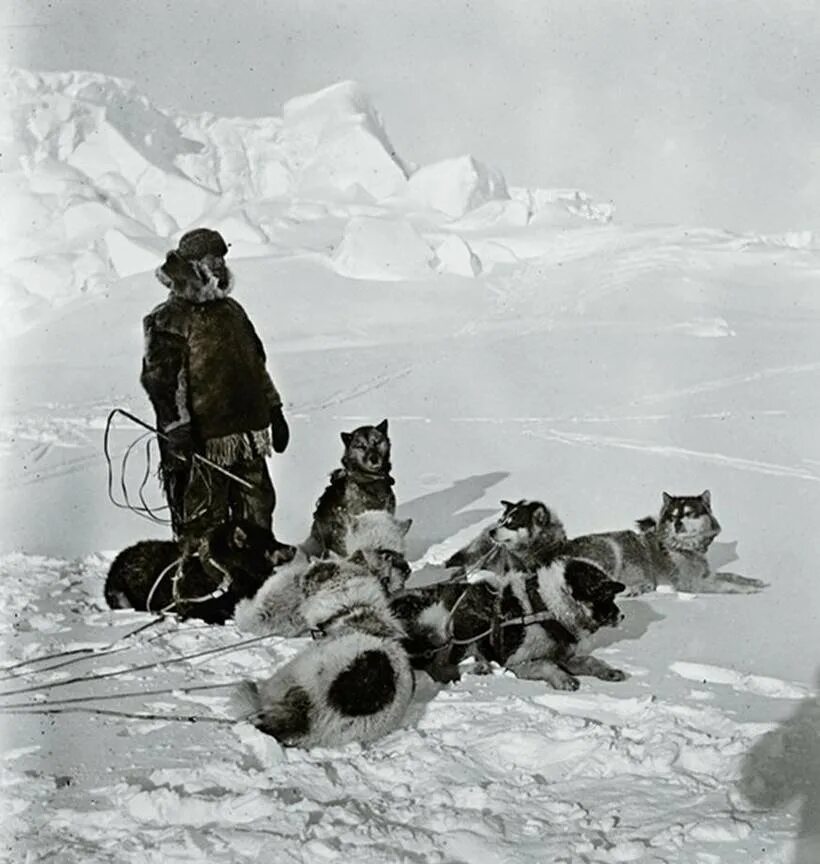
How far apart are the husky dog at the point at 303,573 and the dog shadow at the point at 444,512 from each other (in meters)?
0.51

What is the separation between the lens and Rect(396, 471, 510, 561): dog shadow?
4.69 m

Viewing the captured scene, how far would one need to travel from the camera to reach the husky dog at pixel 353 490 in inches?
160

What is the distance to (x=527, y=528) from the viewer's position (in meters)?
3.89

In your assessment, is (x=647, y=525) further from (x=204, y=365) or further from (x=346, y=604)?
(x=204, y=365)

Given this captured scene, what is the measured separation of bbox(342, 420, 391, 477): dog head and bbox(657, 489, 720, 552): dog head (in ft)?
4.29

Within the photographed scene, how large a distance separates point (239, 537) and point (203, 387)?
62cm

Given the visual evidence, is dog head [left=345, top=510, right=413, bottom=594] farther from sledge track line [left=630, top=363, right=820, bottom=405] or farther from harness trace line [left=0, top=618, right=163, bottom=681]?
sledge track line [left=630, top=363, right=820, bottom=405]

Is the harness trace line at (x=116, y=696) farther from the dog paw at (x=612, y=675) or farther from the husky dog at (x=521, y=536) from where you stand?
the husky dog at (x=521, y=536)

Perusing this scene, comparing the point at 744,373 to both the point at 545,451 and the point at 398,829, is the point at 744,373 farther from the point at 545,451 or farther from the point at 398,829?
the point at 398,829

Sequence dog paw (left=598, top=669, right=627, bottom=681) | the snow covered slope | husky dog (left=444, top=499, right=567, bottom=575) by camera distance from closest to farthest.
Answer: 1. dog paw (left=598, top=669, right=627, bottom=681)
2. husky dog (left=444, top=499, right=567, bottom=575)
3. the snow covered slope

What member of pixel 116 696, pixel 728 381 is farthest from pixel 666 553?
pixel 728 381

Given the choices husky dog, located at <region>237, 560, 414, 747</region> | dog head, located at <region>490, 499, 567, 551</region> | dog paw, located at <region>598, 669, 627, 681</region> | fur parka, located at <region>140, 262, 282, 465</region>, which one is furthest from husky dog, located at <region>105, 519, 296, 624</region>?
dog paw, located at <region>598, 669, 627, 681</region>

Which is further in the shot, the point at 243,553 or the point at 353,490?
the point at 353,490

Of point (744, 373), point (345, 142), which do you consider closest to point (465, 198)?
point (345, 142)
